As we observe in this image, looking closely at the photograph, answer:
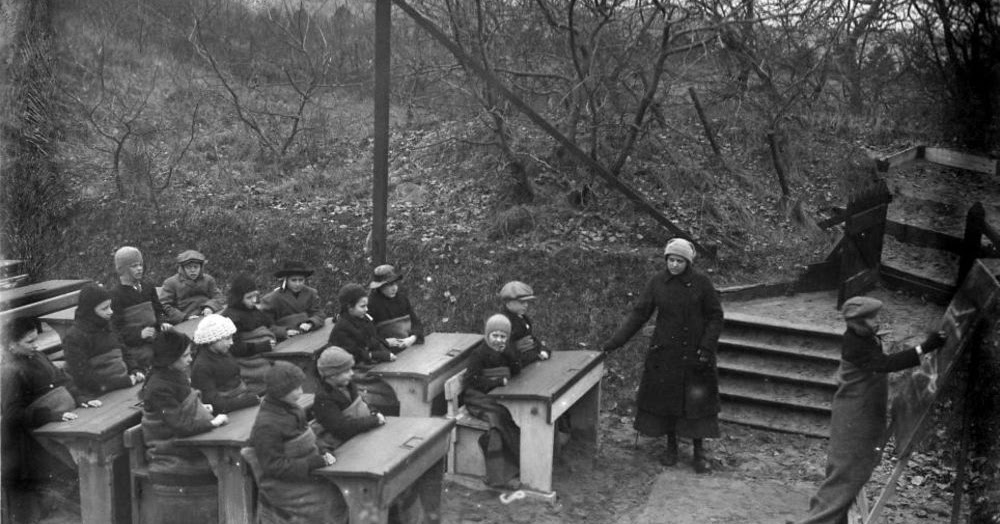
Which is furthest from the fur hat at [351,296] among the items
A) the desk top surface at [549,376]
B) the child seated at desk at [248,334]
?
the desk top surface at [549,376]

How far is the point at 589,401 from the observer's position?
8.08 meters

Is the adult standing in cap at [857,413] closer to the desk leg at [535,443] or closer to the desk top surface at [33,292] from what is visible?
the desk leg at [535,443]

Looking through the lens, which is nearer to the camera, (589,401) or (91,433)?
(91,433)

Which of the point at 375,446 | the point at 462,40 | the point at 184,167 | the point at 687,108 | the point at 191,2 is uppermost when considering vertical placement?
the point at 191,2

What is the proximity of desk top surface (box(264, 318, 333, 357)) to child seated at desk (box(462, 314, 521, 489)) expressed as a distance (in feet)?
5.26

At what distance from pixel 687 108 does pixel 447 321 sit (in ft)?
19.9

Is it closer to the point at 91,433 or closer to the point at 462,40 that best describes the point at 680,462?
the point at 91,433

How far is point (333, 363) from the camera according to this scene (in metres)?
5.69

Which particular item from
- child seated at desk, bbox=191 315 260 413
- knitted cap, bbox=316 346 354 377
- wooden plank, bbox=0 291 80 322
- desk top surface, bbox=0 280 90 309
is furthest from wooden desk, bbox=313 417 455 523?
desk top surface, bbox=0 280 90 309

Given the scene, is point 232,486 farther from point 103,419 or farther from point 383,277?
point 383,277

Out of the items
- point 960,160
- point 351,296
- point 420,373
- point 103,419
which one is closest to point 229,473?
point 103,419

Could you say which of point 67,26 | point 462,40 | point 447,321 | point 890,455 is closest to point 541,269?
point 447,321

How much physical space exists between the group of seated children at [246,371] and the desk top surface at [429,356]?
0.15 metres

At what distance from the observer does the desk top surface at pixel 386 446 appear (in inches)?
202
